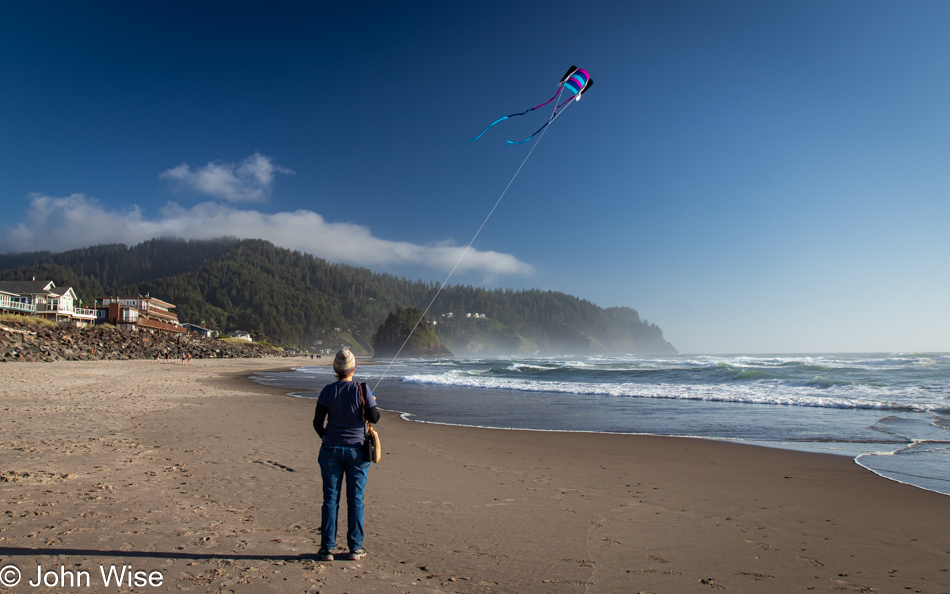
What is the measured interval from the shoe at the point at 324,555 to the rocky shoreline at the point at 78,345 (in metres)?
36.4

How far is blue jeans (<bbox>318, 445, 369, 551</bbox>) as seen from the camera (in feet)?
11.4

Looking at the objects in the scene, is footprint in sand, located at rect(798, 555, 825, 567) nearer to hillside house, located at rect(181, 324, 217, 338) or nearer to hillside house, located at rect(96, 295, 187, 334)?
hillside house, located at rect(96, 295, 187, 334)

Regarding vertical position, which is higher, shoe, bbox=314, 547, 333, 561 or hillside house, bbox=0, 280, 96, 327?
hillside house, bbox=0, 280, 96, 327

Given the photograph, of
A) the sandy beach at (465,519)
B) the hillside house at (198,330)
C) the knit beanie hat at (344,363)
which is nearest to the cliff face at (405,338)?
the hillside house at (198,330)

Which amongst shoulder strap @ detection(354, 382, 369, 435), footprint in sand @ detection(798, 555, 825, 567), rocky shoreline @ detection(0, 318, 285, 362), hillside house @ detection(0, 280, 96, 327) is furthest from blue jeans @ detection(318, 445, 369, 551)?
hillside house @ detection(0, 280, 96, 327)

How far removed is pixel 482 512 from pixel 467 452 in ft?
10.9

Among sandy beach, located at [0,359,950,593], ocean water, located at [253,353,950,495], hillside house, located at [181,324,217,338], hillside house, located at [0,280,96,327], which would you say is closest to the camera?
sandy beach, located at [0,359,950,593]

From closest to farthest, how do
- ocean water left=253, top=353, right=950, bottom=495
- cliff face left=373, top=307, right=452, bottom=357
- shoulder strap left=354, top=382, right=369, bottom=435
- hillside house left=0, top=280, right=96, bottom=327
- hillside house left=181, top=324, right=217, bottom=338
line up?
shoulder strap left=354, top=382, right=369, bottom=435 → ocean water left=253, top=353, right=950, bottom=495 → hillside house left=0, top=280, right=96, bottom=327 → hillside house left=181, top=324, right=217, bottom=338 → cliff face left=373, top=307, right=452, bottom=357

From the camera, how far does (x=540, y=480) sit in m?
6.21

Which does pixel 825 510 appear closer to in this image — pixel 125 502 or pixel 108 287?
pixel 125 502

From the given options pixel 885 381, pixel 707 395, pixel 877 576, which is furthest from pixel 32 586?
pixel 885 381

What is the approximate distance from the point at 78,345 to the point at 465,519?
155 feet

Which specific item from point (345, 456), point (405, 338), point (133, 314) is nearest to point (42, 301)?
point (133, 314)

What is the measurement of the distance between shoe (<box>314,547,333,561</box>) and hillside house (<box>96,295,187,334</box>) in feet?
234
